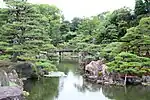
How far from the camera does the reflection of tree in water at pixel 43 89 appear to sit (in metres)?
15.0

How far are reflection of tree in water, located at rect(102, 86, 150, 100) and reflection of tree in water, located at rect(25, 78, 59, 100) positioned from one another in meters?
2.68

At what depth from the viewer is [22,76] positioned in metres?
18.1

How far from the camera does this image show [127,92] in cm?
1684

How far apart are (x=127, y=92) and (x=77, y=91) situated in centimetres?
259

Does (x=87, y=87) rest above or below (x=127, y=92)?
above

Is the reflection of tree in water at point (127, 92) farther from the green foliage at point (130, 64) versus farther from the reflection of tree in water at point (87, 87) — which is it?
the green foliage at point (130, 64)

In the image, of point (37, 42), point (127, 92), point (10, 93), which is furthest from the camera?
point (37, 42)

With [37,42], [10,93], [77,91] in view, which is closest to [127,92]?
[77,91]

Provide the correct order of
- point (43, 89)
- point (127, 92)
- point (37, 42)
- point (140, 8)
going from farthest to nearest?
1. point (140, 8)
2. point (37, 42)
3. point (127, 92)
4. point (43, 89)

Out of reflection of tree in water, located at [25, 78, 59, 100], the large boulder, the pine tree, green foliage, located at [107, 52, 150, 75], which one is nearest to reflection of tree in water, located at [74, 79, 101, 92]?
reflection of tree in water, located at [25, 78, 59, 100]

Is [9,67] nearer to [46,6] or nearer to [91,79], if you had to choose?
[91,79]

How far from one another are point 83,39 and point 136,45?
39.7 ft

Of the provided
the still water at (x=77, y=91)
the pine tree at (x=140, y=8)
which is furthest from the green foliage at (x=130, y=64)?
the pine tree at (x=140, y=8)

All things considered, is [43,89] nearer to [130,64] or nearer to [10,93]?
[10,93]
